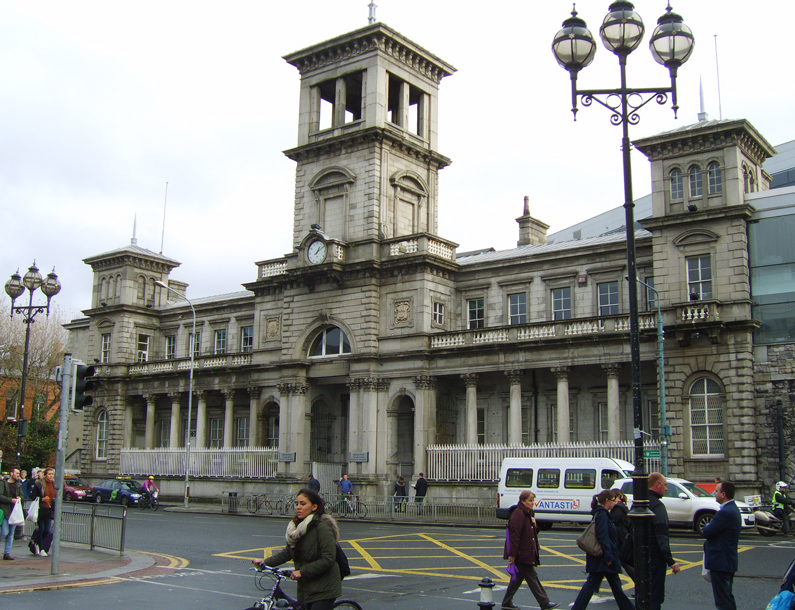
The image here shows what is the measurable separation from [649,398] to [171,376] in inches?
1207

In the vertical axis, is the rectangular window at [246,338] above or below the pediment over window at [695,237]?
below

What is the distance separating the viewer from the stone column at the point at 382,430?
39.5 m

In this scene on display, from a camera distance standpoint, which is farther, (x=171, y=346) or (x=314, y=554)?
(x=171, y=346)

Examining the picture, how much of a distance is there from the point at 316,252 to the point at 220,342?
612 inches

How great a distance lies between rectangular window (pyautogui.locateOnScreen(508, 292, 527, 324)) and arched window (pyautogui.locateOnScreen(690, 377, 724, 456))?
33.2ft

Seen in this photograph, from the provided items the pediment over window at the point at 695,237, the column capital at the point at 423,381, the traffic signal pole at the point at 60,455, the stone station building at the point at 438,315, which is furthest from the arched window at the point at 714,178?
the traffic signal pole at the point at 60,455

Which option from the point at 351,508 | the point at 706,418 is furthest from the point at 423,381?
the point at 706,418

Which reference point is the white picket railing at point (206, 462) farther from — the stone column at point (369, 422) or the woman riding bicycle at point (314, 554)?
the woman riding bicycle at point (314, 554)

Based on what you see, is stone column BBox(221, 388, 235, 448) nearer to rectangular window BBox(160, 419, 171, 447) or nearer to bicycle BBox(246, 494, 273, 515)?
rectangular window BBox(160, 419, 171, 447)

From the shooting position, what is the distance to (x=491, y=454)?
35438 mm

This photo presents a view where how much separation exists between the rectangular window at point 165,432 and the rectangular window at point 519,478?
32.3 m

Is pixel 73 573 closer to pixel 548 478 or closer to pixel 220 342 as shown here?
pixel 548 478

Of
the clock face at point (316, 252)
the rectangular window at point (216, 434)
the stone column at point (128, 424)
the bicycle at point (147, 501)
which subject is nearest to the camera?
the bicycle at point (147, 501)

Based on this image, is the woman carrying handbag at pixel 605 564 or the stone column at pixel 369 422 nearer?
the woman carrying handbag at pixel 605 564
